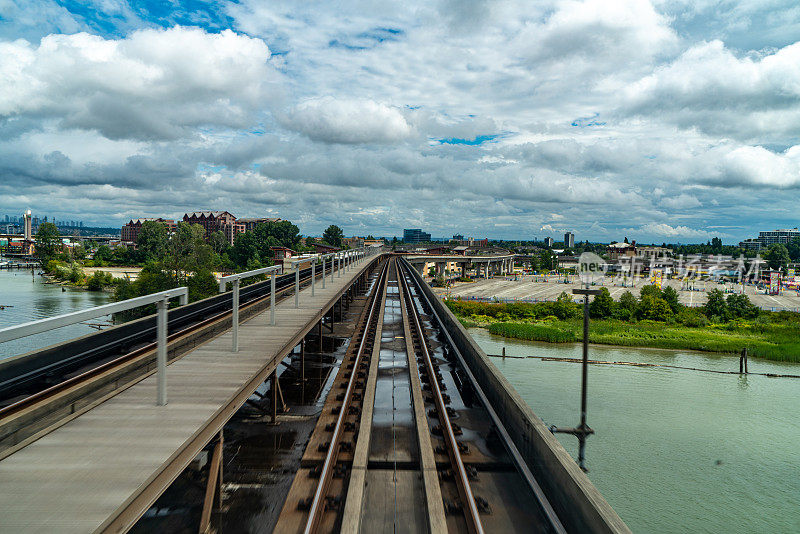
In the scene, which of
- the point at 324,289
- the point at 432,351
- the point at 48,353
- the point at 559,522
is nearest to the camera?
the point at 559,522

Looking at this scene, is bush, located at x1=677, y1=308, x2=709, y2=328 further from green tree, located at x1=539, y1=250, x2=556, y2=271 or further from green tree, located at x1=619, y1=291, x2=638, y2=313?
green tree, located at x1=539, y1=250, x2=556, y2=271

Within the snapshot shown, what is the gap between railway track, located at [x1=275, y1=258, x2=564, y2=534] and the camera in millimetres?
4352

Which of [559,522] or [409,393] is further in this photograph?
[409,393]

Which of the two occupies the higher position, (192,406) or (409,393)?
(192,406)

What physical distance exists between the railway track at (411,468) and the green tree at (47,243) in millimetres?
123951

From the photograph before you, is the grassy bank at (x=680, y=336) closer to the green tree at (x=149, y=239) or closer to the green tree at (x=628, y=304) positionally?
the green tree at (x=628, y=304)

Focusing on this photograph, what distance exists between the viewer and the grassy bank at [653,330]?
102 feet

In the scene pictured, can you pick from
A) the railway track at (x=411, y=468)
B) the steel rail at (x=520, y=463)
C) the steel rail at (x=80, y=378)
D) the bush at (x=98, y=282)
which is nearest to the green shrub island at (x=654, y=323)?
the steel rail at (x=520, y=463)

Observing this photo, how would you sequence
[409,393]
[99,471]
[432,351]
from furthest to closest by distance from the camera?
[432,351]
[409,393]
[99,471]

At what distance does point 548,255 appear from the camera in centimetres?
12000

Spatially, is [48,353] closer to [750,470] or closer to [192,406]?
[192,406]

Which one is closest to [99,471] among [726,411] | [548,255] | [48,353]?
[48,353]

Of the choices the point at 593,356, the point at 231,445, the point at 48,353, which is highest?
the point at 48,353

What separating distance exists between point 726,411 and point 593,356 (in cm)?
1005
